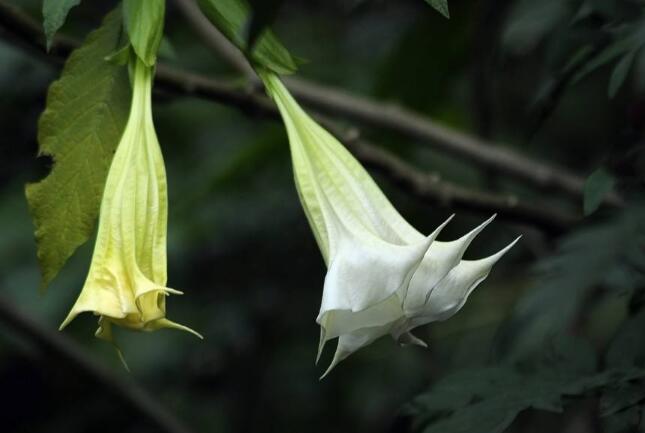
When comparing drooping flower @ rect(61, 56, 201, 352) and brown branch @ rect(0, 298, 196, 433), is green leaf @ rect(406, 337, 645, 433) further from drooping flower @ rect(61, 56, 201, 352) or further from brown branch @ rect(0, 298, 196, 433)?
brown branch @ rect(0, 298, 196, 433)

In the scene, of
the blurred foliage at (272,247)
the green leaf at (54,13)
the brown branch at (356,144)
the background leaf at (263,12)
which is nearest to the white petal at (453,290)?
the background leaf at (263,12)

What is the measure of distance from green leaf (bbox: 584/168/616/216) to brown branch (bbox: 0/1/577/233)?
387mm

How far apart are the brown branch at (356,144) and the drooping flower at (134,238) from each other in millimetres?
266

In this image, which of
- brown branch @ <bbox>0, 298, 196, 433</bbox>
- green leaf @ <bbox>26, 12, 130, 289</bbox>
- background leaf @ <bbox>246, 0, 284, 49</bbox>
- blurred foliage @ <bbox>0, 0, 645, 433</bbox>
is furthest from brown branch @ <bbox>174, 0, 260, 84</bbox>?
background leaf @ <bbox>246, 0, 284, 49</bbox>

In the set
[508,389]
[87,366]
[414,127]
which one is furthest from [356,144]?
[87,366]

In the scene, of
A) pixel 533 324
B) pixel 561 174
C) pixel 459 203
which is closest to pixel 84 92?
pixel 533 324

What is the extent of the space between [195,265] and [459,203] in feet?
2.36

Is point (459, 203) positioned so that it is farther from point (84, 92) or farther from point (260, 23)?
point (260, 23)

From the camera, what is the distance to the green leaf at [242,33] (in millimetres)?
771

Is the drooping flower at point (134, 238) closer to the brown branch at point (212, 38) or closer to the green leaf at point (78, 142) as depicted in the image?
the green leaf at point (78, 142)

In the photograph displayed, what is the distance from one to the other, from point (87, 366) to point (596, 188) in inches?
34.9

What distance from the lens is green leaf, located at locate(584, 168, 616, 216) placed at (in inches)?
32.1

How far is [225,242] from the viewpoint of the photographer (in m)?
1.85

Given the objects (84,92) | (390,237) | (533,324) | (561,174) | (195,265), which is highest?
(84,92)
